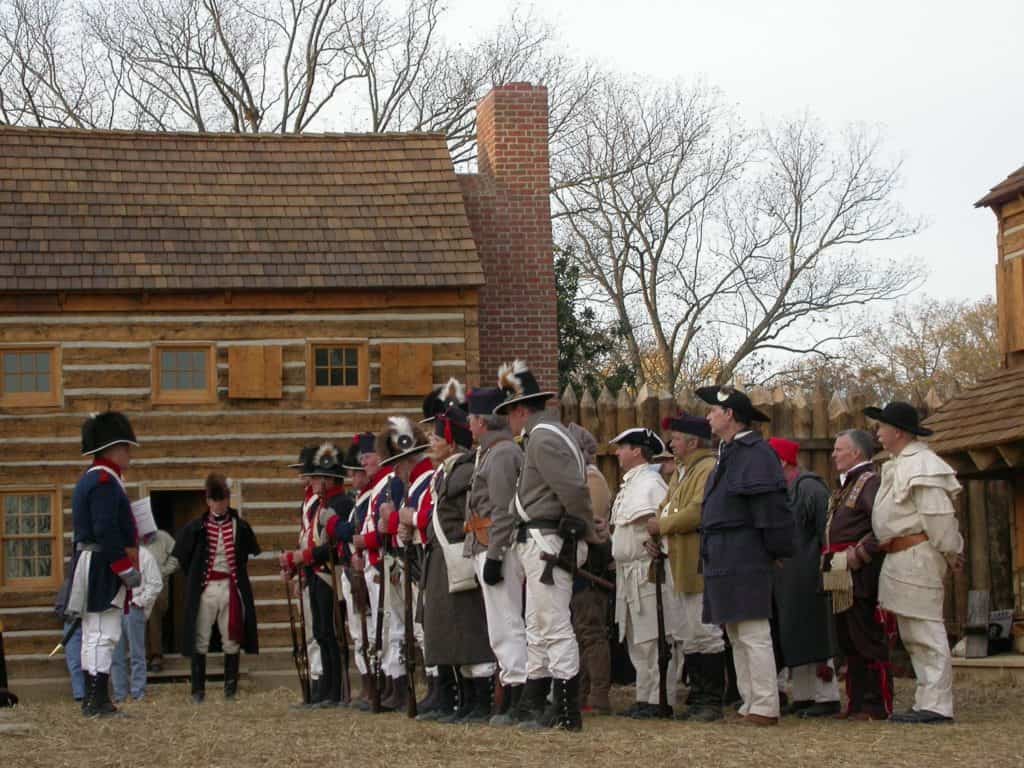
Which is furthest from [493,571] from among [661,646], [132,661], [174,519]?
[174,519]

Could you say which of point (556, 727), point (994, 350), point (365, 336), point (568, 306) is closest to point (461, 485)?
point (556, 727)

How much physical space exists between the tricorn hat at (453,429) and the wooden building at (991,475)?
6.38 m

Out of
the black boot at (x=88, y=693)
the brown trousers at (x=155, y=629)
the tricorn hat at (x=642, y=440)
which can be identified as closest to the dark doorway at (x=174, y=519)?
the brown trousers at (x=155, y=629)

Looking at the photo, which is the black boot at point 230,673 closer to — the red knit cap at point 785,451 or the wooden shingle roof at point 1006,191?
the red knit cap at point 785,451

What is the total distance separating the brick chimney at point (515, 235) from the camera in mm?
22750

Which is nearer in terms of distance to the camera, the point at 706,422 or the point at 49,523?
the point at 706,422

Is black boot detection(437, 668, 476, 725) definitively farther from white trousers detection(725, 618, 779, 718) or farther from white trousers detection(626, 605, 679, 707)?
white trousers detection(725, 618, 779, 718)

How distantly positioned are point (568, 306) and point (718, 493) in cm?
1999

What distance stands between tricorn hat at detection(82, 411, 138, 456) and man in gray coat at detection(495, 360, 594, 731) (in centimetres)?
327

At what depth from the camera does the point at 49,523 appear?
20281 mm

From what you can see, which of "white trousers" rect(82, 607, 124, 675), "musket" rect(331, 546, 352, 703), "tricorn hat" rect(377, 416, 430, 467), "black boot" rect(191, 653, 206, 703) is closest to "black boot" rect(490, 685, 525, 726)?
"tricorn hat" rect(377, 416, 430, 467)

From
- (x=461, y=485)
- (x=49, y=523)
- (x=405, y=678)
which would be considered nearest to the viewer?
(x=461, y=485)

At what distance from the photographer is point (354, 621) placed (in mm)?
12398

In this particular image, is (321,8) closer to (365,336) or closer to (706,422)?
(365,336)
